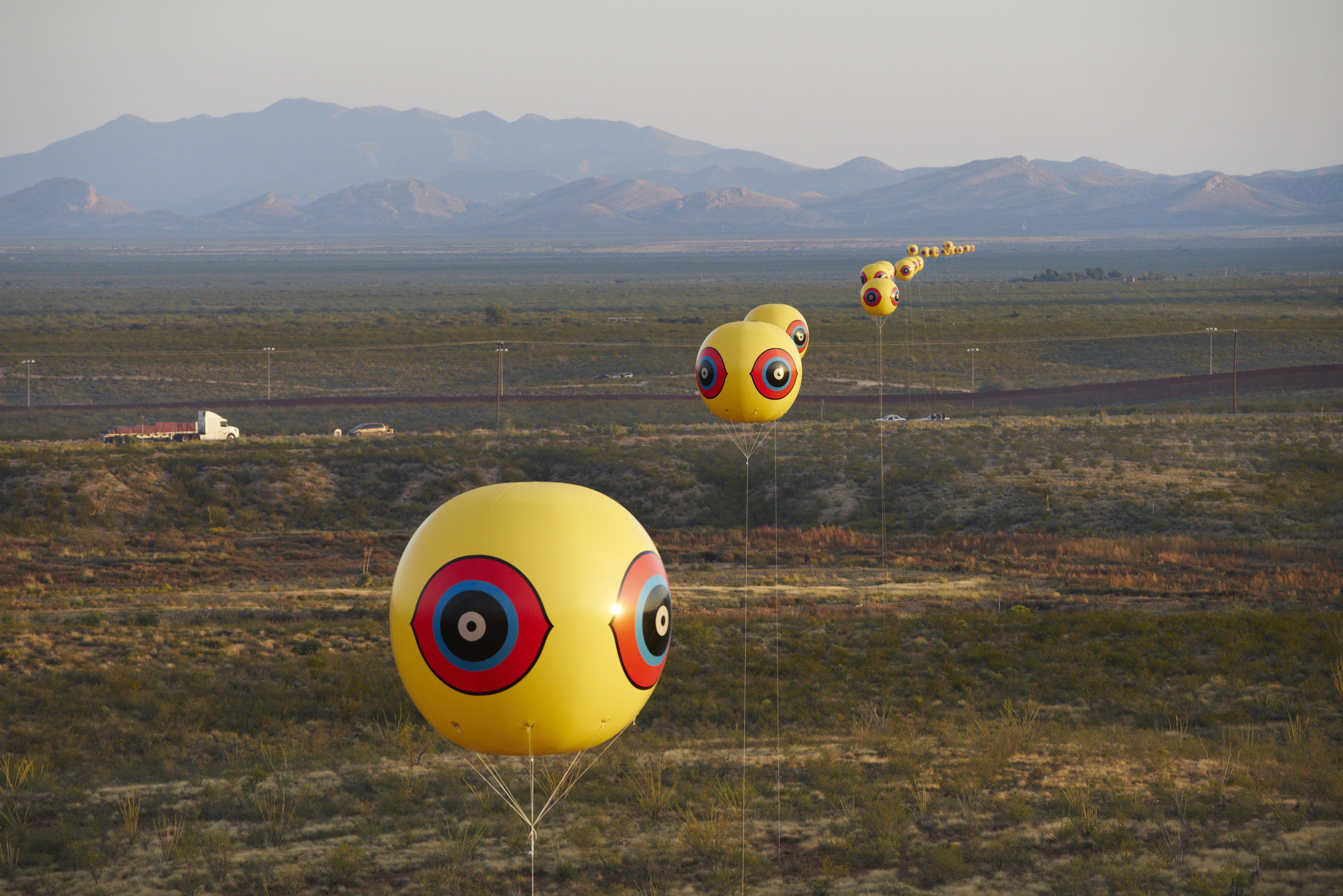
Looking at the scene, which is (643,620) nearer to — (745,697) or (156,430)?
(745,697)

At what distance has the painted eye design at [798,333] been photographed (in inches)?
1234

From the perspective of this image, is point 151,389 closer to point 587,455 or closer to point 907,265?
point 587,455

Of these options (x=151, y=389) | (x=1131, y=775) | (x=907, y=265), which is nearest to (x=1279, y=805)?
(x=1131, y=775)

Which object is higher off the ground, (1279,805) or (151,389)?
(151,389)

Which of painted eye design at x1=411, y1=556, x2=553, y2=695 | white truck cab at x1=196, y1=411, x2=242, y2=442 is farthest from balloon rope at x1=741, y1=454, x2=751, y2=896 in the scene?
white truck cab at x1=196, y1=411, x2=242, y2=442

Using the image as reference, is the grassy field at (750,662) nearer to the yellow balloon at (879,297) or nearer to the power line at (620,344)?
the yellow balloon at (879,297)

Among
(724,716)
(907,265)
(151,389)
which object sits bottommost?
(724,716)

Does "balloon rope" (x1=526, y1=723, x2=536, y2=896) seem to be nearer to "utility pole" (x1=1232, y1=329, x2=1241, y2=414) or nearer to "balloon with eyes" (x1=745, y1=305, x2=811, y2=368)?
"balloon with eyes" (x1=745, y1=305, x2=811, y2=368)

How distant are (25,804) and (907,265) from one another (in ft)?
189

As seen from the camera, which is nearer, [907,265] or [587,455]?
[587,455]

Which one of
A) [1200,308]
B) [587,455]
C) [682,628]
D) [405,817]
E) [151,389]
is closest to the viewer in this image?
[405,817]

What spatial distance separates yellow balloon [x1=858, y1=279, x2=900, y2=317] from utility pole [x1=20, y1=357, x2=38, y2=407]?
5569cm

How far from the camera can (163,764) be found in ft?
66.5

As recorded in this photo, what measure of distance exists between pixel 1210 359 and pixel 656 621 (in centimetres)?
9101
